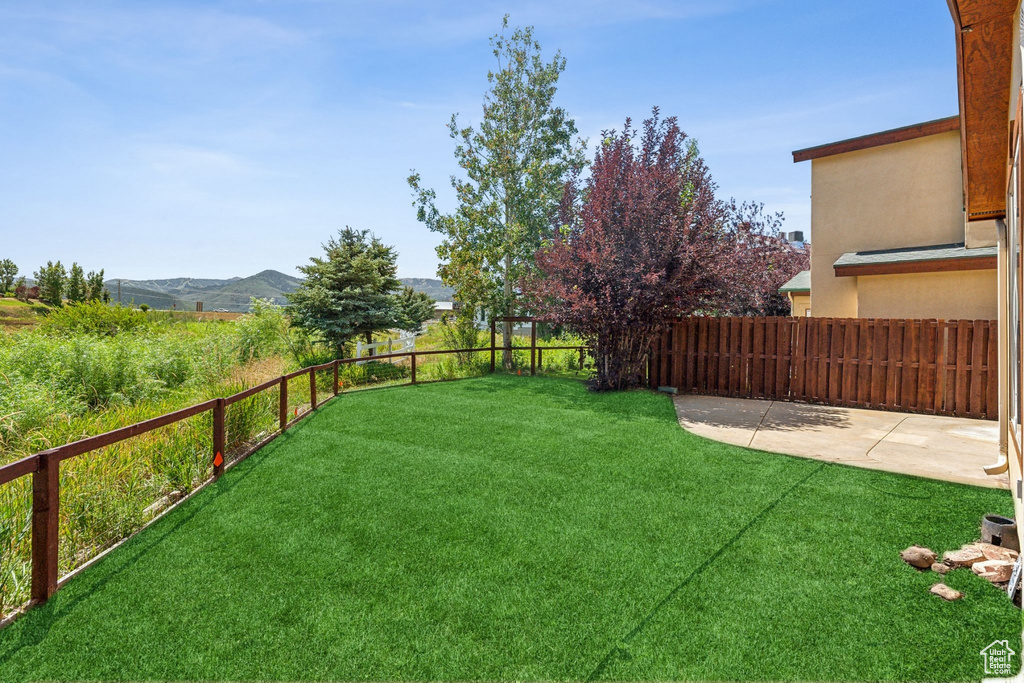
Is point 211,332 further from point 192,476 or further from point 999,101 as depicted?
point 999,101

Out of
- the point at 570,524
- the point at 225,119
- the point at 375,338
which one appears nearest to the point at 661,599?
the point at 570,524

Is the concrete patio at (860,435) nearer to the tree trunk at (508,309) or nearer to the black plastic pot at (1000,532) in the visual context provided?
the black plastic pot at (1000,532)

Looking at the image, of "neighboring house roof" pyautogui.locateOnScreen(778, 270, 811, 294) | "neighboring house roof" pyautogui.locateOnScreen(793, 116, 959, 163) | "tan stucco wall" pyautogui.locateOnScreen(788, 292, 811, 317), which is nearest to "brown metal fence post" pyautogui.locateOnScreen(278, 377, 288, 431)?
"neighboring house roof" pyautogui.locateOnScreen(793, 116, 959, 163)

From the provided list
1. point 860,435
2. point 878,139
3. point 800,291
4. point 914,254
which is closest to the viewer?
point 860,435

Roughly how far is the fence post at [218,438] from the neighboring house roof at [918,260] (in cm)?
1120

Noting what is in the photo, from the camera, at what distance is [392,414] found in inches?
285

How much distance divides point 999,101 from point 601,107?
8873 mm

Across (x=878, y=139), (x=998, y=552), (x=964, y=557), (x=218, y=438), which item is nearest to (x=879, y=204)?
(x=878, y=139)

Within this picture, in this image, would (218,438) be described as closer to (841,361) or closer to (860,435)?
(860,435)

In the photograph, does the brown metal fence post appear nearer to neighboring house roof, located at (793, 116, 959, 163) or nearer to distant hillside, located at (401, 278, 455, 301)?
neighboring house roof, located at (793, 116, 959, 163)

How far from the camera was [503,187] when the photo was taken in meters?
14.8

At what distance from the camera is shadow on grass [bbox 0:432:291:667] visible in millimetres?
2297

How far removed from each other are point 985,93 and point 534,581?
4158 millimetres

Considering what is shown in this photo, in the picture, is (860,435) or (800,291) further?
(800,291)
